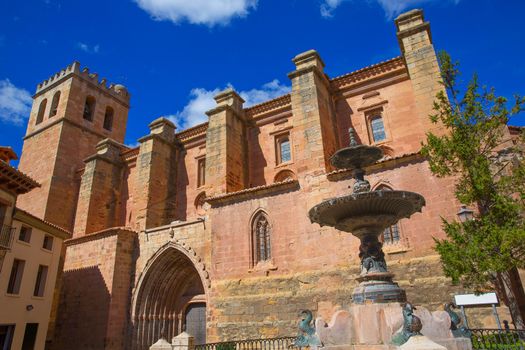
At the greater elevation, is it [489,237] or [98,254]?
[98,254]

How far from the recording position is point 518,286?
9.51m

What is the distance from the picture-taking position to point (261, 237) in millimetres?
12188

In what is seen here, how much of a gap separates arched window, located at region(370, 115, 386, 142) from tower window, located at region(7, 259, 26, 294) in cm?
1384

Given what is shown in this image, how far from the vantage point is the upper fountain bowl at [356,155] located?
674cm

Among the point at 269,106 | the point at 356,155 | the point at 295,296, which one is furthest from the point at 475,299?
the point at 269,106

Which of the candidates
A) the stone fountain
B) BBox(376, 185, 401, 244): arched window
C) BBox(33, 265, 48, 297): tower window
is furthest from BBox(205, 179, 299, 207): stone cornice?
BBox(33, 265, 48, 297): tower window

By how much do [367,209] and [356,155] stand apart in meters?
1.11

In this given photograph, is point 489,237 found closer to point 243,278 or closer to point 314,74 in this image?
point 243,278

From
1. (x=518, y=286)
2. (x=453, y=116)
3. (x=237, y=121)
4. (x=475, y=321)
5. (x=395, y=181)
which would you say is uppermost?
(x=237, y=121)

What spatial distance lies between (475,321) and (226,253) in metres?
7.11

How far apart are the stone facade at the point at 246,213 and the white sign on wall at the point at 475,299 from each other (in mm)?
593

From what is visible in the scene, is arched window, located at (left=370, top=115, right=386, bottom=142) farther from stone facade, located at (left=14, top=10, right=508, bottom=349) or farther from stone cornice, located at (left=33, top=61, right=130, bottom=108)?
stone cornice, located at (left=33, top=61, right=130, bottom=108)

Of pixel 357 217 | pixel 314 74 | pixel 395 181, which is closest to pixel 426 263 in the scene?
pixel 395 181

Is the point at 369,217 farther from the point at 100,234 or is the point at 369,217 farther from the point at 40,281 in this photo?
the point at 40,281
